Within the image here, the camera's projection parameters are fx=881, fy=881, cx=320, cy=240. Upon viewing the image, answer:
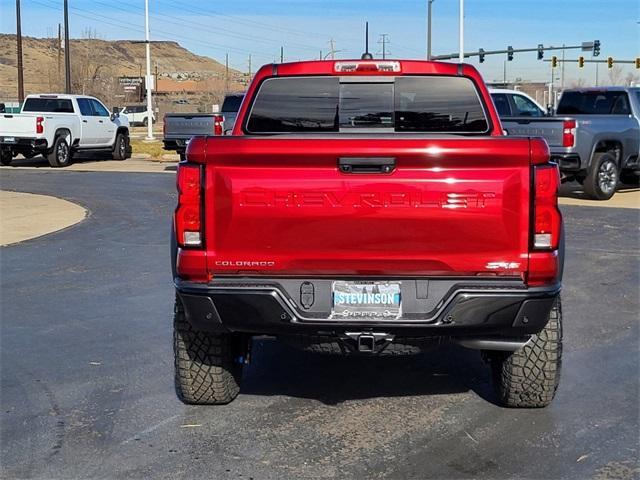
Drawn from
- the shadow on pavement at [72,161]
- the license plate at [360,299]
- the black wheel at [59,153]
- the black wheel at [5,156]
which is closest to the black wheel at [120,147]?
the shadow on pavement at [72,161]

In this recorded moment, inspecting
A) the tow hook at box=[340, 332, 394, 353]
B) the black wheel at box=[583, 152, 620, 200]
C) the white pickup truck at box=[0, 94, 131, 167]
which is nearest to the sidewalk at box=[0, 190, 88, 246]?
the white pickup truck at box=[0, 94, 131, 167]

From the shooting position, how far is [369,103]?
19.0 feet

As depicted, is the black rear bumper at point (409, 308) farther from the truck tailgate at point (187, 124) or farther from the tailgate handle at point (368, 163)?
the truck tailgate at point (187, 124)

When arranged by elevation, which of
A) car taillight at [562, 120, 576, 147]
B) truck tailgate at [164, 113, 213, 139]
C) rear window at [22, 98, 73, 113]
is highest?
rear window at [22, 98, 73, 113]

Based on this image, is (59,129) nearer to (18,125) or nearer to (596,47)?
(18,125)

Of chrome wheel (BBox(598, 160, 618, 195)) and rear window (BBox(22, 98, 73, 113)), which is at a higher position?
rear window (BBox(22, 98, 73, 113))

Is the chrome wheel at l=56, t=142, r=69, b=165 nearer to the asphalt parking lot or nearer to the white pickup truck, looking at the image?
the white pickup truck

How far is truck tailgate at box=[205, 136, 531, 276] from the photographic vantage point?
412 centimetres

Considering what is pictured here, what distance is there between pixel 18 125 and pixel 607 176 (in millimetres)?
14887

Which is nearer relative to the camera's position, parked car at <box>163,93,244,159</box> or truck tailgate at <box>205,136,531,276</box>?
truck tailgate at <box>205,136,531,276</box>

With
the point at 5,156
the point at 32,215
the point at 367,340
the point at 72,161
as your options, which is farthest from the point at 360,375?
the point at 72,161

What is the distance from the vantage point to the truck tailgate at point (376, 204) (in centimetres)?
412

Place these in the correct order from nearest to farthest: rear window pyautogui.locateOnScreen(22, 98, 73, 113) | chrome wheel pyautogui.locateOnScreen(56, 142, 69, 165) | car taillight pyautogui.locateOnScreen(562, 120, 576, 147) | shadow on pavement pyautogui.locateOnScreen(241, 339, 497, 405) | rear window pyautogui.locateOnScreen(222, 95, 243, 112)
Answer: shadow on pavement pyautogui.locateOnScreen(241, 339, 497, 405), car taillight pyautogui.locateOnScreen(562, 120, 576, 147), rear window pyautogui.locateOnScreen(222, 95, 243, 112), chrome wheel pyautogui.locateOnScreen(56, 142, 69, 165), rear window pyautogui.locateOnScreen(22, 98, 73, 113)

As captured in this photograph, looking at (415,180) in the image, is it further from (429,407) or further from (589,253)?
(589,253)
